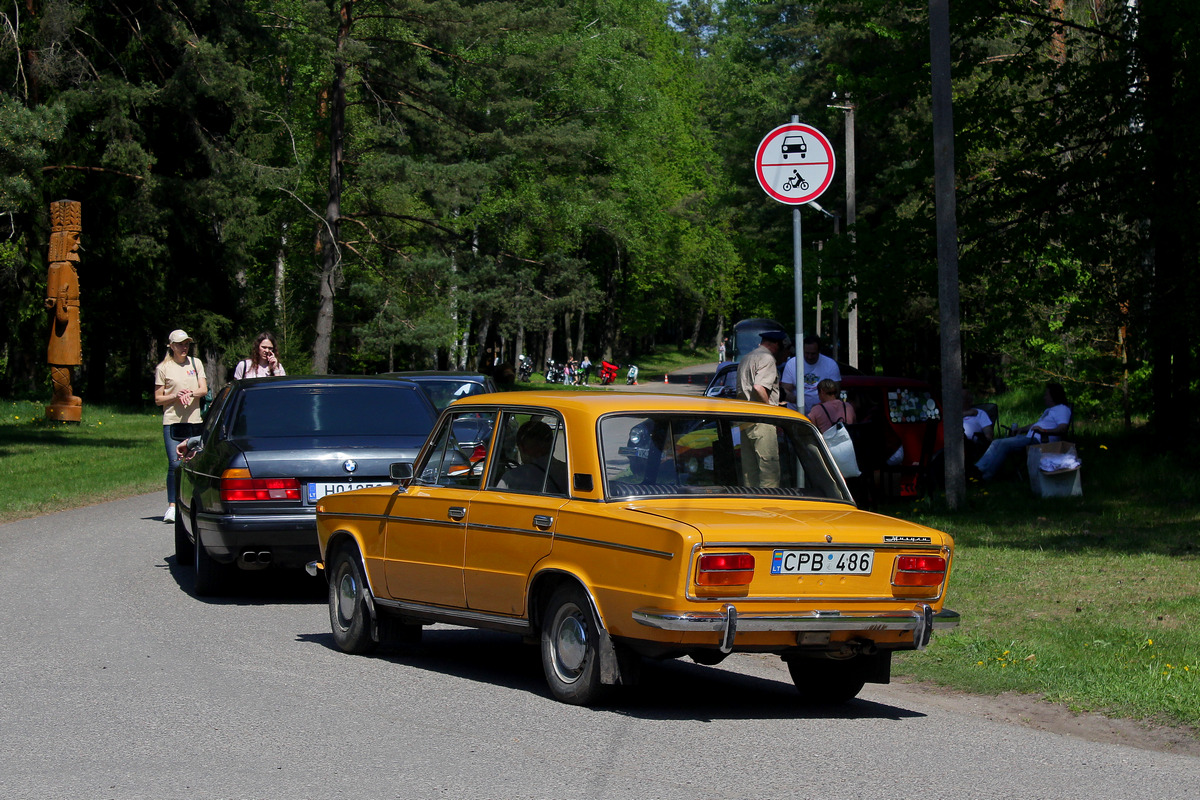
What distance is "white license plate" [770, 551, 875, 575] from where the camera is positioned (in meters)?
6.36

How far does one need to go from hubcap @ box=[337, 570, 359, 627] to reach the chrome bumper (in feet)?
9.52

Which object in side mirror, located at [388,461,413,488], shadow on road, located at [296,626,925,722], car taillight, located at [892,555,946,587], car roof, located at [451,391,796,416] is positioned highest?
car roof, located at [451,391,796,416]

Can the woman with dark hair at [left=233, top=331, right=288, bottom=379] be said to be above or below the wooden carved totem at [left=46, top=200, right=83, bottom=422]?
below

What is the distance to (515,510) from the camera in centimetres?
728

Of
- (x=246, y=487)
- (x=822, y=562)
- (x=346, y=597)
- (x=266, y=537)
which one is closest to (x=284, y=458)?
(x=246, y=487)

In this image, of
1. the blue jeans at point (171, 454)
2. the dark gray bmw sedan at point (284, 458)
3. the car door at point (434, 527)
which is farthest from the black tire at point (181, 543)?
the car door at point (434, 527)

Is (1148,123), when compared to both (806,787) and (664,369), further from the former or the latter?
(664,369)

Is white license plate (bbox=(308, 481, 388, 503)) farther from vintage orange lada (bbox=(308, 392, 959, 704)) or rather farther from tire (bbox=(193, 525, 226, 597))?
vintage orange lada (bbox=(308, 392, 959, 704))

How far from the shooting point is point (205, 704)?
22.7ft

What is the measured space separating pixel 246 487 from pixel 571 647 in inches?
160

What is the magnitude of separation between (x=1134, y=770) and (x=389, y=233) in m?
38.6

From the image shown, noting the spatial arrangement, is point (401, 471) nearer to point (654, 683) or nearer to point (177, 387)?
point (654, 683)

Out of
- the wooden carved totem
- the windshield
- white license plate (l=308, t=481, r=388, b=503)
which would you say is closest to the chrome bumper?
the windshield

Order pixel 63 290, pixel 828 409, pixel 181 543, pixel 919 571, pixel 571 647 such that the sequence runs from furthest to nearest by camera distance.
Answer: pixel 63 290
pixel 828 409
pixel 181 543
pixel 571 647
pixel 919 571
